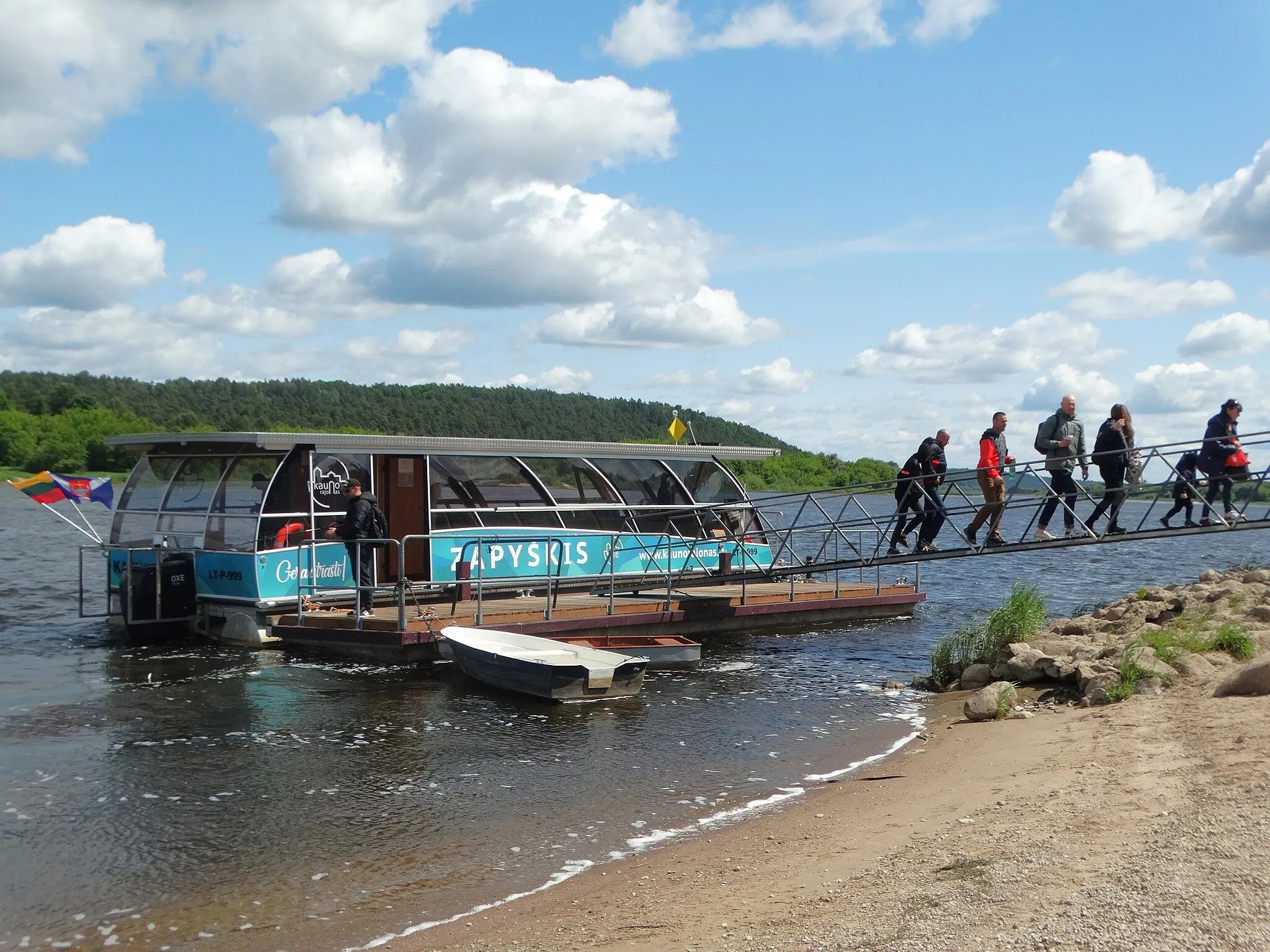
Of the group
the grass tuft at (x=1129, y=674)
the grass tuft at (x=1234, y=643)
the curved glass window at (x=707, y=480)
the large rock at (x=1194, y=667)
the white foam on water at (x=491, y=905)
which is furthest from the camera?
the curved glass window at (x=707, y=480)

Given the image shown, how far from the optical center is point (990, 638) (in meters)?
14.9

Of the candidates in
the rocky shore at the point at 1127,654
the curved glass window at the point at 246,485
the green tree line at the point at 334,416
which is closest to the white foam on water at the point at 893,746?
the rocky shore at the point at 1127,654

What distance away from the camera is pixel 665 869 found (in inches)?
302

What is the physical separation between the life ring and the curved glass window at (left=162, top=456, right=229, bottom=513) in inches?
55.1

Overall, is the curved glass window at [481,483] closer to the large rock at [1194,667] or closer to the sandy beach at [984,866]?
the sandy beach at [984,866]

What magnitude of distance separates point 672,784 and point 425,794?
211 centimetres

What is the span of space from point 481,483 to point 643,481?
355 centimetres

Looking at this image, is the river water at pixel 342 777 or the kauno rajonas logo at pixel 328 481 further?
the kauno rajonas logo at pixel 328 481

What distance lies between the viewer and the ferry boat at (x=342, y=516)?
16297mm

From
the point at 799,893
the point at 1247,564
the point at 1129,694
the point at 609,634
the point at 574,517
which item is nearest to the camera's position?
the point at 799,893

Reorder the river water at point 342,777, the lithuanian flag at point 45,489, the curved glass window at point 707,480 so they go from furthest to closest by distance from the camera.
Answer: the curved glass window at point 707,480
the lithuanian flag at point 45,489
the river water at point 342,777

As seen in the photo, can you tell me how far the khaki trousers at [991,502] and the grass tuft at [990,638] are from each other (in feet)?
3.39

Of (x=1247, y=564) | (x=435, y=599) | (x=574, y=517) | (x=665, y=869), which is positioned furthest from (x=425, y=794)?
(x=1247, y=564)

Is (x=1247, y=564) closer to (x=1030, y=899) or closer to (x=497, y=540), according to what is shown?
(x=497, y=540)
